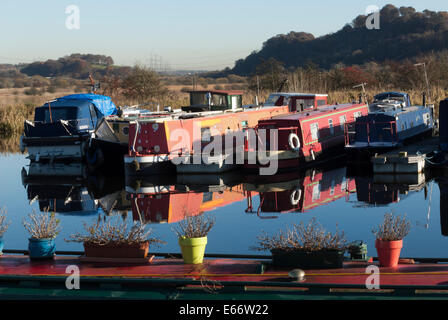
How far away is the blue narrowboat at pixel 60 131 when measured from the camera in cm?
3175

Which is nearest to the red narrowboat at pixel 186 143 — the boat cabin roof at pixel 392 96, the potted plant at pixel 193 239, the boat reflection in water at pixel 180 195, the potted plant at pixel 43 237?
the boat reflection in water at pixel 180 195

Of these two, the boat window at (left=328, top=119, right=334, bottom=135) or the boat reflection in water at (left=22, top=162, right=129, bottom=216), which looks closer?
the boat reflection in water at (left=22, top=162, right=129, bottom=216)

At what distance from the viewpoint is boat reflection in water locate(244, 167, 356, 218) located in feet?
71.4

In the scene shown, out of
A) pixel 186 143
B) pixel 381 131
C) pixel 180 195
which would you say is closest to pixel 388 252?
pixel 180 195

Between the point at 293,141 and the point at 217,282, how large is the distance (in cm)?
1928

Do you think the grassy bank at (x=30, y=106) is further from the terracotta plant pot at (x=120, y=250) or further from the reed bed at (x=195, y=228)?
the reed bed at (x=195, y=228)

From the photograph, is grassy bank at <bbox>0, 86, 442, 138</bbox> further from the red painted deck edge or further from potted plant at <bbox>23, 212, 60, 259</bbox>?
the red painted deck edge

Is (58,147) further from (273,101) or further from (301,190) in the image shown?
(301,190)

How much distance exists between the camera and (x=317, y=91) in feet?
175

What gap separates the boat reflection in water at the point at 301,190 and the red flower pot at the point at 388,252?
9.97 m

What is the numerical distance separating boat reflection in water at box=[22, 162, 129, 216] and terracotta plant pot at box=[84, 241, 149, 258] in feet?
31.6

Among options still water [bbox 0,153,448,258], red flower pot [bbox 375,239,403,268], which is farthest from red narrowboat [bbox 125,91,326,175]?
red flower pot [bbox 375,239,403,268]
